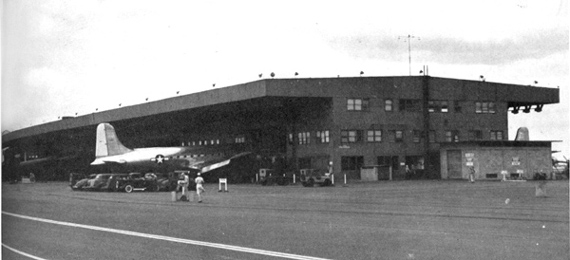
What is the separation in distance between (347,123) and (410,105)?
20.7 feet

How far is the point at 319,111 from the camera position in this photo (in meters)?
57.6

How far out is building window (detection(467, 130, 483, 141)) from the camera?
6162 centimetres

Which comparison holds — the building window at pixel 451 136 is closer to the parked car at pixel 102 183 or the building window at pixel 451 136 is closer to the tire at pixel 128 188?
the parked car at pixel 102 183

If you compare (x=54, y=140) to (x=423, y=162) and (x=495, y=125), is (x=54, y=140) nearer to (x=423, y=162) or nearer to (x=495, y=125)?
(x=423, y=162)

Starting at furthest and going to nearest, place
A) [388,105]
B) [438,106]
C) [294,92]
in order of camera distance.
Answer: [438,106]
[388,105]
[294,92]

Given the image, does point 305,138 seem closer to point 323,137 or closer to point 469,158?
point 323,137

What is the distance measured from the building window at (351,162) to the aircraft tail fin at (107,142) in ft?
61.9

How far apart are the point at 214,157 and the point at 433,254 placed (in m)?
45.4

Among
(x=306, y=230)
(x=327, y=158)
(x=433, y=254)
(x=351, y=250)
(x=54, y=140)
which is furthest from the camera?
(x=327, y=158)

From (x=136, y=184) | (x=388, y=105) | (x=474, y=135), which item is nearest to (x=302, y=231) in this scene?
(x=136, y=184)

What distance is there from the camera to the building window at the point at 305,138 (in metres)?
59.4

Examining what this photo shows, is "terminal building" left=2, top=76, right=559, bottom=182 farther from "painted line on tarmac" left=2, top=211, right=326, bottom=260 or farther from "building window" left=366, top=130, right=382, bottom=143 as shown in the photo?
"painted line on tarmac" left=2, top=211, right=326, bottom=260

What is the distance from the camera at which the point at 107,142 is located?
52.9 meters

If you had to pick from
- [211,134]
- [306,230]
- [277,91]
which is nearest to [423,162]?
[277,91]
